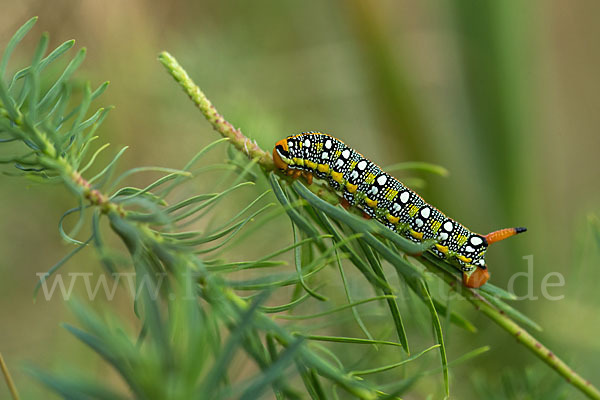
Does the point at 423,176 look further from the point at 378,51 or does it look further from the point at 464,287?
the point at 464,287

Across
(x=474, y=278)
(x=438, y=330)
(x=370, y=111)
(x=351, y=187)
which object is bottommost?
(x=438, y=330)

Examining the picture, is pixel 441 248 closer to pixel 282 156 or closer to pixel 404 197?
pixel 404 197

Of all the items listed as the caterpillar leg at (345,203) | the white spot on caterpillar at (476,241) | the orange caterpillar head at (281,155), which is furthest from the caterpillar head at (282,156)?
the white spot on caterpillar at (476,241)

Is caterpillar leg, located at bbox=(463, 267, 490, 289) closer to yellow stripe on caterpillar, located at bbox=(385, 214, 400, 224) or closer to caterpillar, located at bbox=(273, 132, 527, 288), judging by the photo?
caterpillar, located at bbox=(273, 132, 527, 288)

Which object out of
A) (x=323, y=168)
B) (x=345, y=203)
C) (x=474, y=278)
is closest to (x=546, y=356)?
(x=474, y=278)

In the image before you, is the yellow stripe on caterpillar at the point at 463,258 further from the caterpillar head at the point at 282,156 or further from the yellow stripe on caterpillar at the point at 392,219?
the caterpillar head at the point at 282,156

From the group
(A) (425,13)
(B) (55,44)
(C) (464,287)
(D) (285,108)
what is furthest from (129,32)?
(A) (425,13)

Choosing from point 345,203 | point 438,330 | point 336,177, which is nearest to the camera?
point 438,330
